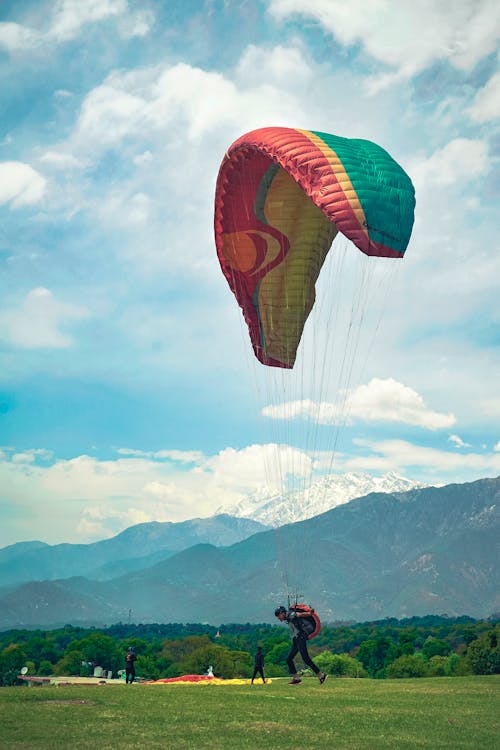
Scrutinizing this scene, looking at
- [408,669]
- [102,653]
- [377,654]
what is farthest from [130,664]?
[377,654]

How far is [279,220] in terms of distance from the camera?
835 inches

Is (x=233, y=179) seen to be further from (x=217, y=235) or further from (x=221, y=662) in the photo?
(x=221, y=662)

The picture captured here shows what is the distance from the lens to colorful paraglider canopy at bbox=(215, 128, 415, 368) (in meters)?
16.9

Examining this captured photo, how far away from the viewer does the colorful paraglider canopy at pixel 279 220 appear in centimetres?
1694

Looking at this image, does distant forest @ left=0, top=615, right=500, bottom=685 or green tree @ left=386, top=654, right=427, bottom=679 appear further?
green tree @ left=386, top=654, right=427, bottom=679

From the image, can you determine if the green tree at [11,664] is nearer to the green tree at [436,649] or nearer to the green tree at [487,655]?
the green tree at [436,649]

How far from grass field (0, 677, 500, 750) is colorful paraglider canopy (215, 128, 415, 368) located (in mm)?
10010

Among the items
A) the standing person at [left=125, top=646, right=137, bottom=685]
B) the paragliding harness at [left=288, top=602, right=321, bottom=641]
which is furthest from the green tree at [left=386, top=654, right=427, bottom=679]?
the paragliding harness at [left=288, top=602, right=321, bottom=641]

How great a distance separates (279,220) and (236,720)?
13.5m

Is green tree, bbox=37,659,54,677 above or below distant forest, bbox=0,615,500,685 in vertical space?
below

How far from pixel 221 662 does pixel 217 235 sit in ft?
212

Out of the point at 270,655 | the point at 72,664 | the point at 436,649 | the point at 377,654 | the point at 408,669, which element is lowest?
the point at 72,664

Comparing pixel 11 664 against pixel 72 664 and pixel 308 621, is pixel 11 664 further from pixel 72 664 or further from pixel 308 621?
pixel 308 621

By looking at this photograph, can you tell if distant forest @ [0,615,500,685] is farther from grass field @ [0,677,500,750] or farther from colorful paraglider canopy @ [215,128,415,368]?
colorful paraglider canopy @ [215,128,415,368]
